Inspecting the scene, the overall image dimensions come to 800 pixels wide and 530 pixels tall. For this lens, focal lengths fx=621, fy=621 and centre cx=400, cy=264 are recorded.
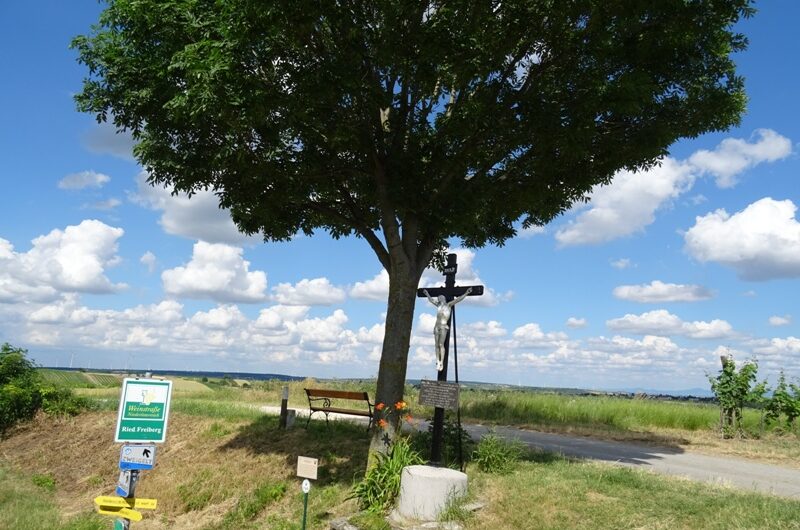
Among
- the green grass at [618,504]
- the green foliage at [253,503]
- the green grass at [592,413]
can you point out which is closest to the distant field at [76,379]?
the green foliage at [253,503]

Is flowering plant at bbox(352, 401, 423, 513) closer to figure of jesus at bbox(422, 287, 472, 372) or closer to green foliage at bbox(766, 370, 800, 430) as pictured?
figure of jesus at bbox(422, 287, 472, 372)

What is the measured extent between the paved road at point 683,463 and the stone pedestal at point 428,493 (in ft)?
13.5

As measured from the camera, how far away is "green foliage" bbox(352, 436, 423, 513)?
918 centimetres

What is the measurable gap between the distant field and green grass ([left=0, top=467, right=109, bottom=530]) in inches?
303

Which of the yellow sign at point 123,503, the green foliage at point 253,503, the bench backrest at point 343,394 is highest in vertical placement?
the bench backrest at point 343,394

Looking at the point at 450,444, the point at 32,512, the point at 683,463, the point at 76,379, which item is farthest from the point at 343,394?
the point at 76,379

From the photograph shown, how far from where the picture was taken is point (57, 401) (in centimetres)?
2053

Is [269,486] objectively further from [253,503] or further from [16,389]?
[16,389]

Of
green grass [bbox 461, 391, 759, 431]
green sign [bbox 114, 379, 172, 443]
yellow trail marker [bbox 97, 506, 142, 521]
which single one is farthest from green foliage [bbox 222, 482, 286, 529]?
green grass [bbox 461, 391, 759, 431]

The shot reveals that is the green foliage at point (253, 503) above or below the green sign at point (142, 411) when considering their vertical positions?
below

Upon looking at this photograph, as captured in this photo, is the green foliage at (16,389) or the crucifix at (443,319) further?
the green foliage at (16,389)

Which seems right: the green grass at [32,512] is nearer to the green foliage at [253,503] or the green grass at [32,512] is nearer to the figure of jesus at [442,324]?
the green foliage at [253,503]

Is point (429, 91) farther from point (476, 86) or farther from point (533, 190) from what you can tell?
point (533, 190)

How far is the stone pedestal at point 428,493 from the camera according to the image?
27.8ft
